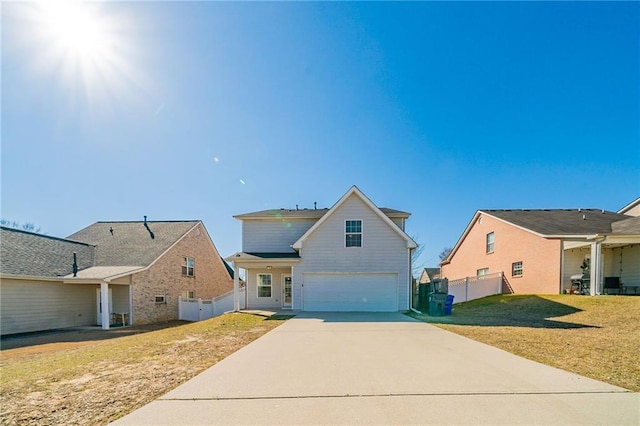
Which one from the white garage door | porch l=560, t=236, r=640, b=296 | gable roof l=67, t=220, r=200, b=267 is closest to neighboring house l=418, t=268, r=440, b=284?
porch l=560, t=236, r=640, b=296

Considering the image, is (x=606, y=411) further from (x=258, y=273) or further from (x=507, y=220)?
(x=507, y=220)

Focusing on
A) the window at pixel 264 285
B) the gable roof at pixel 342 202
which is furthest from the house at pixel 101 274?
the gable roof at pixel 342 202

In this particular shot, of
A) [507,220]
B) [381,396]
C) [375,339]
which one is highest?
[507,220]

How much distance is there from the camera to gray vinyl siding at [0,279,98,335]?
42.8 ft

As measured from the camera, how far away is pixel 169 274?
1841 centimetres

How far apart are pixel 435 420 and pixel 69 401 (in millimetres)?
4976

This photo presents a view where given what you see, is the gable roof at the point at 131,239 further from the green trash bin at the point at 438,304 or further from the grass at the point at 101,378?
the green trash bin at the point at 438,304

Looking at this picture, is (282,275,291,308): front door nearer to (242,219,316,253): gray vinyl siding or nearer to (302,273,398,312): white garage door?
(242,219,316,253): gray vinyl siding

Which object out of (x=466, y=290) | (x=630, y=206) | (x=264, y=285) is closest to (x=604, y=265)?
(x=630, y=206)

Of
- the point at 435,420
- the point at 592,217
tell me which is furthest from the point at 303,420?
the point at 592,217

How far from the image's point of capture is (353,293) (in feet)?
49.6

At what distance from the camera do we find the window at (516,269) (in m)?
18.6

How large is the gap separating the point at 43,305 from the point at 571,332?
2168cm

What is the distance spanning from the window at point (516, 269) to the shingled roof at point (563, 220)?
2475 millimetres
